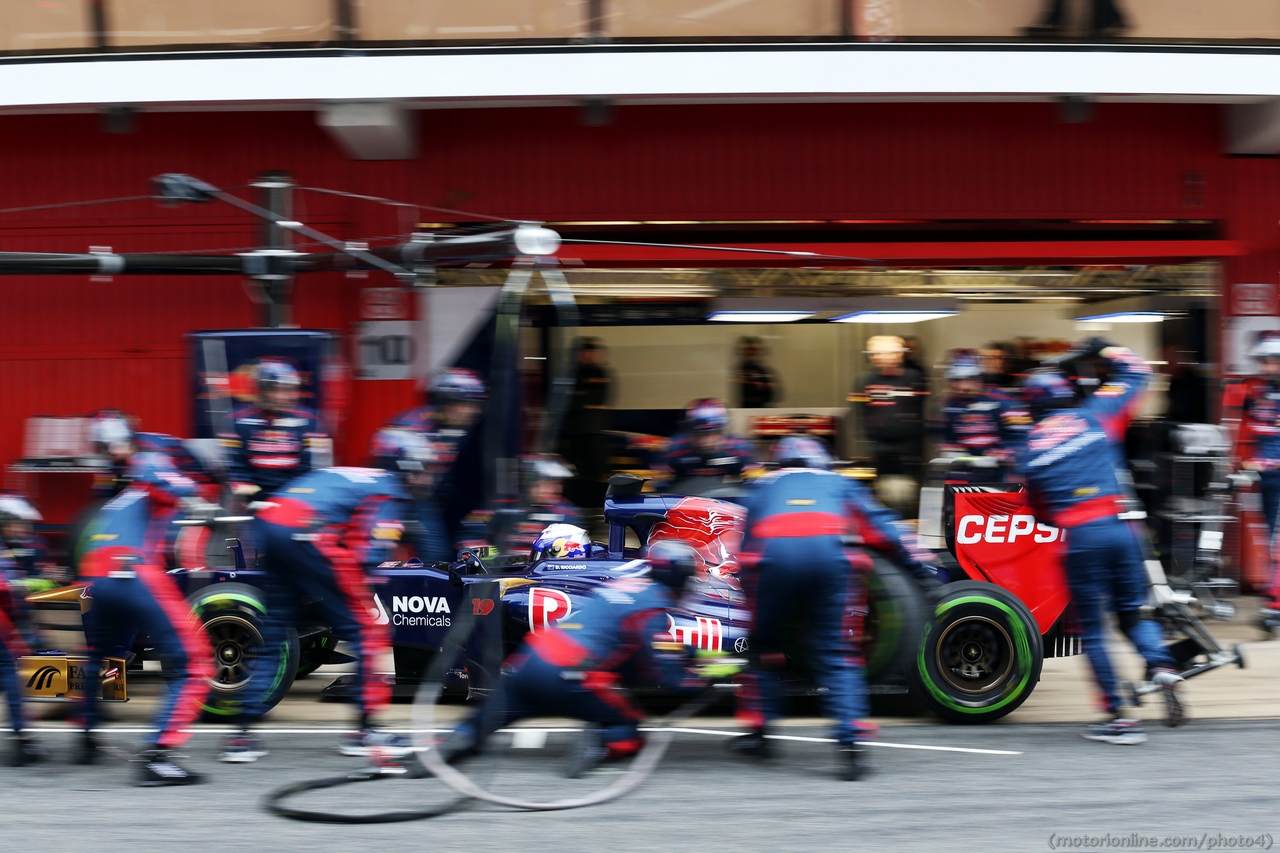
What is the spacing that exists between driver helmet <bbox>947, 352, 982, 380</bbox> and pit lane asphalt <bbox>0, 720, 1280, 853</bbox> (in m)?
3.29

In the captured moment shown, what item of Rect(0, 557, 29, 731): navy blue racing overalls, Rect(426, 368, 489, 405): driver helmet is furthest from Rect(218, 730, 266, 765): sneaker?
Rect(426, 368, 489, 405): driver helmet

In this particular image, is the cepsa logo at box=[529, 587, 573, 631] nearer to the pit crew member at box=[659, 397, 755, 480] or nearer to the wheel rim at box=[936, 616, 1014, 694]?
the wheel rim at box=[936, 616, 1014, 694]

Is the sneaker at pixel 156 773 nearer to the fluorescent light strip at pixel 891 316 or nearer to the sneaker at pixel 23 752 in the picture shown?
the sneaker at pixel 23 752

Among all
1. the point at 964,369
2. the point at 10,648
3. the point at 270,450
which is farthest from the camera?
the point at 964,369

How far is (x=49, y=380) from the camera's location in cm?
1049

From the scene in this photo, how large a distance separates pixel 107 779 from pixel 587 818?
2.38 m

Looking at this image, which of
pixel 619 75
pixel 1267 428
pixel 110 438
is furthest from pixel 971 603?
pixel 619 75

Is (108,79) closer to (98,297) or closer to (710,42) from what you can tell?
(98,297)

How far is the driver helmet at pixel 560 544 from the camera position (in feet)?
22.1

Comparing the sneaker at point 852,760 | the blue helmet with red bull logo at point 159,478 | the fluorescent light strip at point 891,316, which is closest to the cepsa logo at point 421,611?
the blue helmet with red bull logo at point 159,478

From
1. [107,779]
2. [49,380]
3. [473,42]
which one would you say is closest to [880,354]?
[473,42]

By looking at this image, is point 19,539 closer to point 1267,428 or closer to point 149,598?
point 149,598

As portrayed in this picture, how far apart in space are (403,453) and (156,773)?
6.17ft

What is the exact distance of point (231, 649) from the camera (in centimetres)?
657
